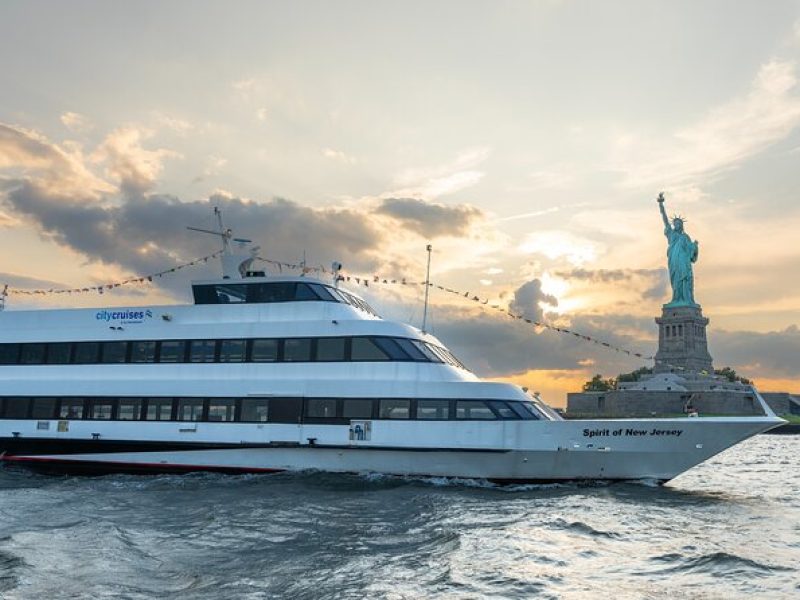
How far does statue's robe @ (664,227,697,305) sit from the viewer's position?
9331 cm

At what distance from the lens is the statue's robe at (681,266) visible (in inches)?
3674

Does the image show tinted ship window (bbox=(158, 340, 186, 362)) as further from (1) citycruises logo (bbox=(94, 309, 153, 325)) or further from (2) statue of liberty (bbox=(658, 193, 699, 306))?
(2) statue of liberty (bbox=(658, 193, 699, 306))

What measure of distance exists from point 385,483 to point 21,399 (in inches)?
508

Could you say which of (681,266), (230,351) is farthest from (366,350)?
(681,266)

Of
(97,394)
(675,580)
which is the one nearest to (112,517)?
(97,394)

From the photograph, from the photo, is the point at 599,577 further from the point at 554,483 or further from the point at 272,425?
the point at 272,425

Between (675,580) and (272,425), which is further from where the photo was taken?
(272,425)

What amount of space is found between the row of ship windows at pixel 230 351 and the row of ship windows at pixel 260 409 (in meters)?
1.35

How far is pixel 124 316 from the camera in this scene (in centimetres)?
2294

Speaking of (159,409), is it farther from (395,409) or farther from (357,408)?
(395,409)

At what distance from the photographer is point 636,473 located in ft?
61.4

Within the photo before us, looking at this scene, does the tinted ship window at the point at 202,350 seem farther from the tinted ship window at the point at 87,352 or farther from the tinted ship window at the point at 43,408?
the tinted ship window at the point at 43,408

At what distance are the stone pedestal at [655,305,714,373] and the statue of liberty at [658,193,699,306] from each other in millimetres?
1585

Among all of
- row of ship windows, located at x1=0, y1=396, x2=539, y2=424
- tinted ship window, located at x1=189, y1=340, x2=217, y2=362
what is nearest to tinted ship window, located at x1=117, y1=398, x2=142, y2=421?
row of ship windows, located at x1=0, y1=396, x2=539, y2=424
